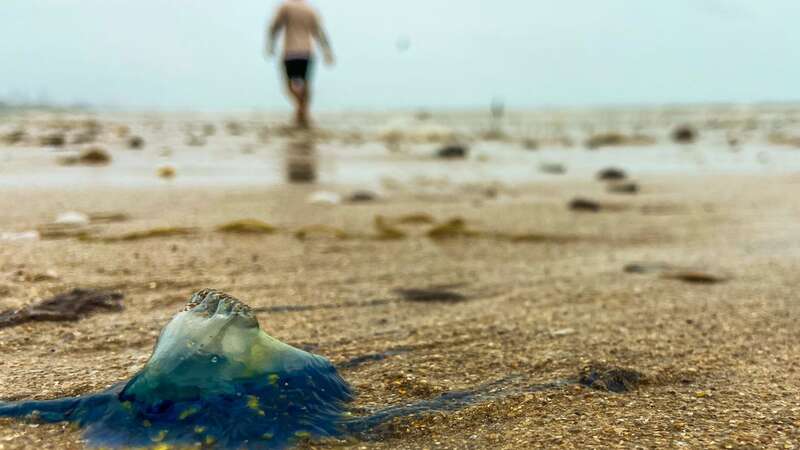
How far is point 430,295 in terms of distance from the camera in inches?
94.5

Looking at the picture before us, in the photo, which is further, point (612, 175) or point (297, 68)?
point (297, 68)

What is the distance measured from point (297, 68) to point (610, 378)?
951 cm

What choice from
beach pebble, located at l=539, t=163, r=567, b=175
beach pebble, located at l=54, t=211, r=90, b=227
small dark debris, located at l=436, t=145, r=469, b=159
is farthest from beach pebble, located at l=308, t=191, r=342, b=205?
small dark debris, located at l=436, t=145, r=469, b=159

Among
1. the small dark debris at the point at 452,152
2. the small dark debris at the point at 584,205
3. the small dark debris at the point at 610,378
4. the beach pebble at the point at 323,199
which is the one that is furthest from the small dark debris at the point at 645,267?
the small dark debris at the point at 452,152

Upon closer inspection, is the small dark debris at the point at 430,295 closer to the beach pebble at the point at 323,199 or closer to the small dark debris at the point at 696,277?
the small dark debris at the point at 696,277

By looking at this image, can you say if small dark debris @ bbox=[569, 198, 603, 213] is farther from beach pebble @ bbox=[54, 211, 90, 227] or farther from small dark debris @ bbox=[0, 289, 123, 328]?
small dark debris @ bbox=[0, 289, 123, 328]

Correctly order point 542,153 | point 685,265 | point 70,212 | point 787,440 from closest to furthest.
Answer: point 787,440 → point 685,265 → point 70,212 → point 542,153

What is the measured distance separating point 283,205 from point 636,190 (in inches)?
124

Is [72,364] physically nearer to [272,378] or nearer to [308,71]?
[272,378]

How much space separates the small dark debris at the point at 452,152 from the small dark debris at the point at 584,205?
400 centimetres

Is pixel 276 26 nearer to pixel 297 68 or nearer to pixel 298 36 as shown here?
pixel 298 36

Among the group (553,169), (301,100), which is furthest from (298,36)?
(553,169)

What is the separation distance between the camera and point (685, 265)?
297 cm

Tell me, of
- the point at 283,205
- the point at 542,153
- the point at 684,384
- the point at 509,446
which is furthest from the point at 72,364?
the point at 542,153
